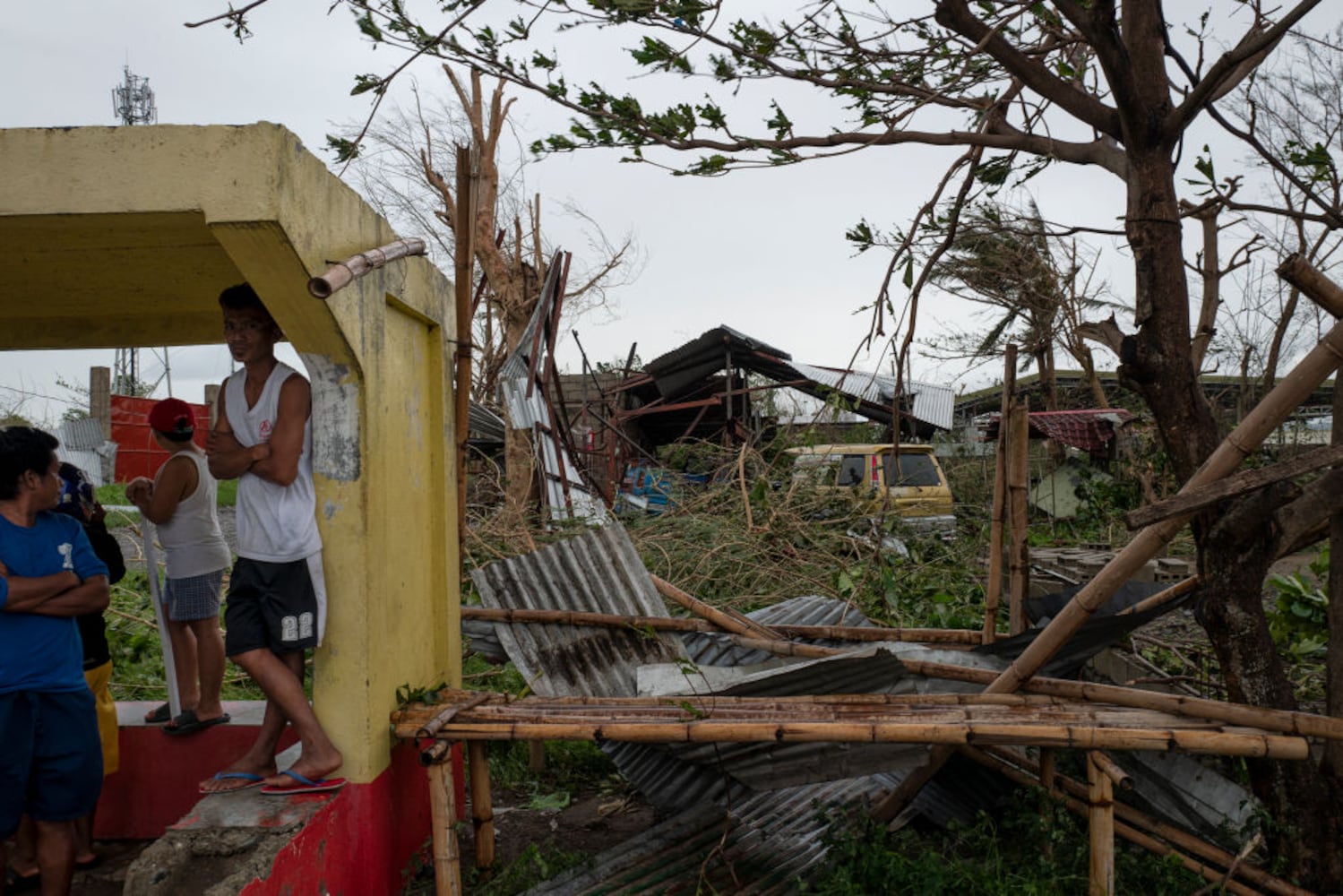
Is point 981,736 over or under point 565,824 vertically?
over

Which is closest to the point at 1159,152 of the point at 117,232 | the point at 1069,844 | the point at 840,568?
the point at 1069,844

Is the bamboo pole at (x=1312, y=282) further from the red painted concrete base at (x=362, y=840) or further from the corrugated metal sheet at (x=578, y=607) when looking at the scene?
the red painted concrete base at (x=362, y=840)

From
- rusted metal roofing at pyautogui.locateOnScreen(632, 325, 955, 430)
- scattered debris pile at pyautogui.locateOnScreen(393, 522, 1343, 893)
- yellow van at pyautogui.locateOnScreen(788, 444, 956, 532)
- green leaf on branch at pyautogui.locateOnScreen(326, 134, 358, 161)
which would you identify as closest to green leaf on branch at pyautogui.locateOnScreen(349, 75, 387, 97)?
green leaf on branch at pyautogui.locateOnScreen(326, 134, 358, 161)

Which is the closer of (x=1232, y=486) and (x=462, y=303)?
(x=1232, y=486)

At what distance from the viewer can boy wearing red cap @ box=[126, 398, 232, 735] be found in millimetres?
3920

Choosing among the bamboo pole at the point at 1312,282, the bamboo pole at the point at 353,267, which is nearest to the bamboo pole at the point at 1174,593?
the bamboo pole at the point at 1312,282

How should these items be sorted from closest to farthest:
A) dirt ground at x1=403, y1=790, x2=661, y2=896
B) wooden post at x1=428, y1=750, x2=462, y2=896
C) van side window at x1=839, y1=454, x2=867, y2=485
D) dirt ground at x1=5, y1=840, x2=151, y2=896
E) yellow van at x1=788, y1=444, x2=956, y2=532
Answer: wooden post at x1=428, y1=750, x2=462, y2=896 → dirt ground at x1=5, y1=840, x2=151, y2=896 → dirt ground at x1=403, y1=790, x2=661, y2=896 → yellow van at x1=788, y1=444, x2=956, y2=532 → van side window at x1=839, y1=454, x2=867, y2=485

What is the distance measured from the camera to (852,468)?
38.6 feet

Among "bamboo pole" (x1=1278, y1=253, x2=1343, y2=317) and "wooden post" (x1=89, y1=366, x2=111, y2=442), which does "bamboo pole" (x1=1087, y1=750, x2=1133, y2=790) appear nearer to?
"bamboo pole" (x1=1278, y1=253, x2=1343, y2=317)

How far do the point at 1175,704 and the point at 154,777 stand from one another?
416 centimetres

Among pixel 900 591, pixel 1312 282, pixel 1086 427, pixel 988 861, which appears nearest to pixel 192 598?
pixel 988 861

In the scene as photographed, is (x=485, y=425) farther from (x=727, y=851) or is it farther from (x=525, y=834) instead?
(x=727, y=851)

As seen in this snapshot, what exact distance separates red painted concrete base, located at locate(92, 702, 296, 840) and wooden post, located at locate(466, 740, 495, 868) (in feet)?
3.05

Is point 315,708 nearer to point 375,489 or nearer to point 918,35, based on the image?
point 375,489
